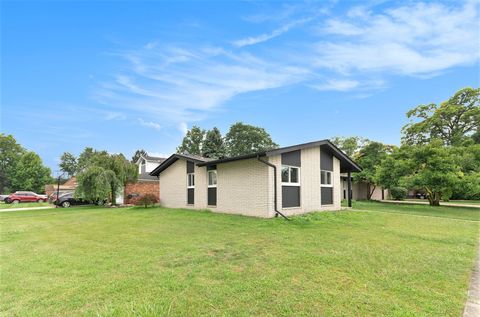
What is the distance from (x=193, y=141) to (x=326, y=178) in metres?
34.7

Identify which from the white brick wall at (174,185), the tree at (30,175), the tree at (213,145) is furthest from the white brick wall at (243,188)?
the tree at (30,175)

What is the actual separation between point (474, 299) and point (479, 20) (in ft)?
36.4

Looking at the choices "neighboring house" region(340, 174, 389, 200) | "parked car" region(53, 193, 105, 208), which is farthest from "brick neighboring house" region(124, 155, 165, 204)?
"neighboring house" region(340, 174, 389, 200)

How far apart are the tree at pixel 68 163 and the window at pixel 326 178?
75.3 metres

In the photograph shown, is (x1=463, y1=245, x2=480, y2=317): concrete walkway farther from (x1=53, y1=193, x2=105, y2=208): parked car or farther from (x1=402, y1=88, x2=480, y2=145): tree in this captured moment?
(x1=402, y1=88, x2=480, y2=145): tree

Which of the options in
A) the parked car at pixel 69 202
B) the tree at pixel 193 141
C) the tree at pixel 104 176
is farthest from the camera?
the tree at pixel 193 141

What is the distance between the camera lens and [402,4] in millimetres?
9867

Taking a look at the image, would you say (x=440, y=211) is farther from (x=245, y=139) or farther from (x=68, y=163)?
(x=68, y=163)

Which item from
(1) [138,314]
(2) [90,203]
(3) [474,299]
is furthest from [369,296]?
(2) [90,203]

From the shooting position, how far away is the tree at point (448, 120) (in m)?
28.0

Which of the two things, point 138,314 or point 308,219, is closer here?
point 138,314

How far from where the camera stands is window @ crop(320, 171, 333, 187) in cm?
1434

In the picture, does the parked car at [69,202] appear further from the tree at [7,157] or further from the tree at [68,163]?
the tree at [68,163]

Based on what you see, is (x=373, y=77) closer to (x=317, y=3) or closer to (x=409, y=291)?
(x=317, y=3)
